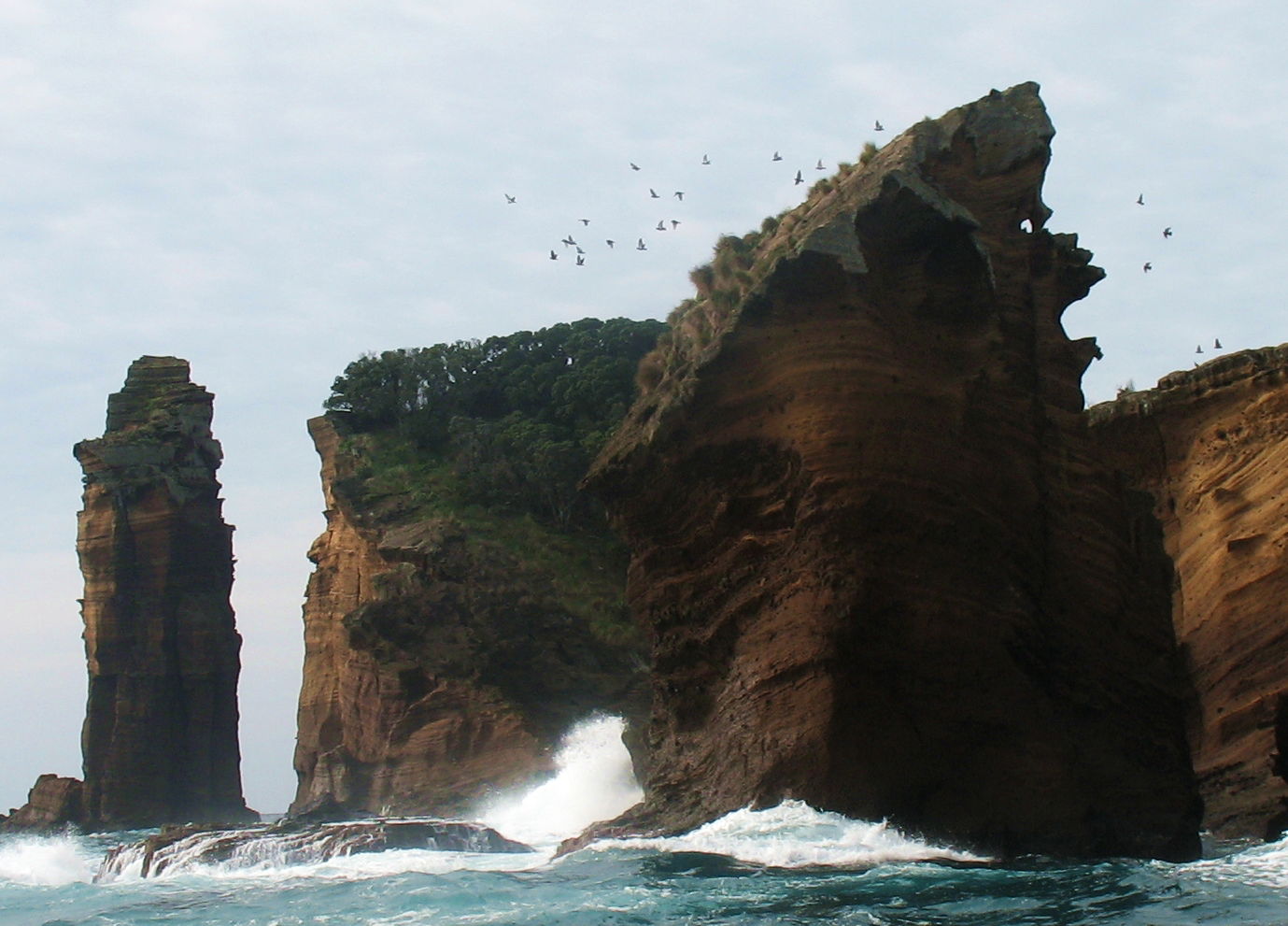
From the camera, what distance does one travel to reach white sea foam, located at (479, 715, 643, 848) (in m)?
36.2

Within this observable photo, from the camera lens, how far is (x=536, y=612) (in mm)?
41594

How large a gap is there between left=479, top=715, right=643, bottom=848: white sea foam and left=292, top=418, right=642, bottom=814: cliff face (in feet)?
2.06

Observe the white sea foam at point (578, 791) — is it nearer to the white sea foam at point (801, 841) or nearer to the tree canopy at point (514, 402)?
the tree canopy at point (514, 402)

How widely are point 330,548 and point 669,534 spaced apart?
29.2 metres

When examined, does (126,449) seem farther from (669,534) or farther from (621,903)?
(621,903)

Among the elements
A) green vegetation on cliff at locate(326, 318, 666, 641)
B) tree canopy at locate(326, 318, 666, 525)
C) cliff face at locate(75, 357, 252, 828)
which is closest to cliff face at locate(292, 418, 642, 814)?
green vegetation on cliff at locate(326, 318, 666, 641)

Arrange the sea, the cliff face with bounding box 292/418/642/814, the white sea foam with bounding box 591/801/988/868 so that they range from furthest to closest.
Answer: the cliff face with bounding box 292/418/642/814
the white sea foam with bounding box 591/801/988/868
the sea

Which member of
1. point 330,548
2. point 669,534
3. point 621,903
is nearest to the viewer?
point 621,903

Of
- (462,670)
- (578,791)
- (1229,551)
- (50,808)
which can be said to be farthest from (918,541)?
(50,808)

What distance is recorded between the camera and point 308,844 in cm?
2431

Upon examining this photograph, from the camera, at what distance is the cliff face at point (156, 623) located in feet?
193

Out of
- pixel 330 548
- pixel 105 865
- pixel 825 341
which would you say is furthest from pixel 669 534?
pixel 330 548

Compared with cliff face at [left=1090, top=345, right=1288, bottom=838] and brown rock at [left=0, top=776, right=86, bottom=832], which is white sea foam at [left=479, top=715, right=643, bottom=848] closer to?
cliff face at [left=1090, top=345, right=1288, bottom=838]

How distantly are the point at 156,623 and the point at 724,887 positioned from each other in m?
48.4
